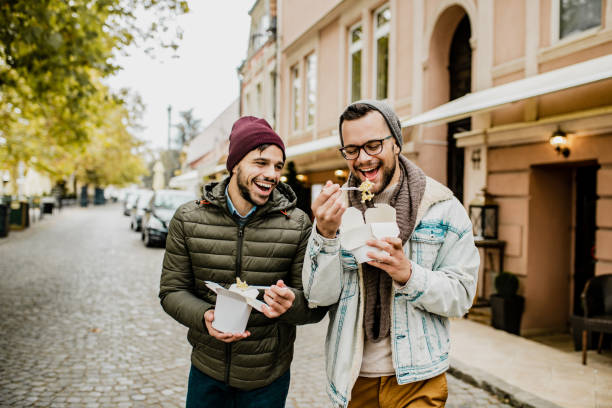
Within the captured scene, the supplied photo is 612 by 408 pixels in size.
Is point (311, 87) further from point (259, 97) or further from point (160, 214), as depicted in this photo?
point (259, 97)

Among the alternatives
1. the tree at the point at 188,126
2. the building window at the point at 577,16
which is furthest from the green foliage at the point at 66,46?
the tree at the point at 188,126

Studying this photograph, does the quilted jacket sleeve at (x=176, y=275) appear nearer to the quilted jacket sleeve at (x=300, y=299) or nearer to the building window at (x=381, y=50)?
the quilted jacket sleeve at (x=300, y=299)

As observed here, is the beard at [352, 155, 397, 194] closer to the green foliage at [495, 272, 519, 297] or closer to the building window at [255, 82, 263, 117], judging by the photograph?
the green foliage at [495, 272, 519, 297]

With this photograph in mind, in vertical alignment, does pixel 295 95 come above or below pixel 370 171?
above

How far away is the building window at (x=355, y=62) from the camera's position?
12.5 metres

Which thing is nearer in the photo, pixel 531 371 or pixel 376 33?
pixel 531 371

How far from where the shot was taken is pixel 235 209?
2279mm

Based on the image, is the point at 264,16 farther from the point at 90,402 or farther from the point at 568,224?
the point at 90,402

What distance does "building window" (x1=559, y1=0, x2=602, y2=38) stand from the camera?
20.3 ft

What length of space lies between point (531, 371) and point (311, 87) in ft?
39.2

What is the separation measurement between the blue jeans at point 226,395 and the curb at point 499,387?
3.04 metres

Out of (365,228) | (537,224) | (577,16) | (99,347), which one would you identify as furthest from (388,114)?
(537,224)

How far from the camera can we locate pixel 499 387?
4.58 m

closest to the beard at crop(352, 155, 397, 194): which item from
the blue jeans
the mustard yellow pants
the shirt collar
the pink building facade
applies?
the shirt collar
